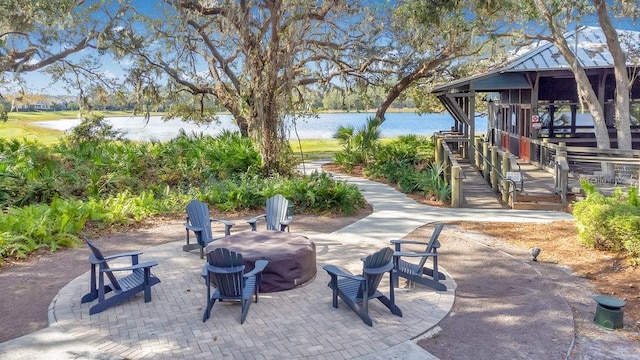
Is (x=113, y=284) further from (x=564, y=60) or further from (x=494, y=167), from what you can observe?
(x=564, y=60)

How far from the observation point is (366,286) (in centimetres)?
557

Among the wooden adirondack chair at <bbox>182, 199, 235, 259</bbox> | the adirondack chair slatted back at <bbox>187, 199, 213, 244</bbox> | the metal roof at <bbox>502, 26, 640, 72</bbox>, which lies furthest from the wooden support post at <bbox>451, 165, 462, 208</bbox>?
the adirondack chair slatted back at <bbox>187, 199, 213, 244</bbox>

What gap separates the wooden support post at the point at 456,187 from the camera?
12711mm

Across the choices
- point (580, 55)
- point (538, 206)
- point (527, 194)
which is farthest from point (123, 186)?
point (580, 55)

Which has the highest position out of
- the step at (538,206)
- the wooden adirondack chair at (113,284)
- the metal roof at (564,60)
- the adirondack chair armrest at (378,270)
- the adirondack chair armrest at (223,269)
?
the metal roof at (564,60)

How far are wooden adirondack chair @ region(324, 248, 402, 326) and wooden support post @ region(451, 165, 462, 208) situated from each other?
7348 millimetres

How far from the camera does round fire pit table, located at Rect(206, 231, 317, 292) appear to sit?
21.5 ft

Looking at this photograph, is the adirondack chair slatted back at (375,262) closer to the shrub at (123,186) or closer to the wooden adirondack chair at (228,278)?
the wooden adirondack chair at (228,278)

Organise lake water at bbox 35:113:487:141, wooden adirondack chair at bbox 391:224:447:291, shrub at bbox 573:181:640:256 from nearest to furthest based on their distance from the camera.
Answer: wooden adirondack chair at bbox 391:224:447:291
shrub at bbox 573:181:640:256
lake water at bbox 35:113:487:141

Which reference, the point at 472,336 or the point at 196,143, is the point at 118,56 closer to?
the point at 196,143

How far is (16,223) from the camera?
909 cm

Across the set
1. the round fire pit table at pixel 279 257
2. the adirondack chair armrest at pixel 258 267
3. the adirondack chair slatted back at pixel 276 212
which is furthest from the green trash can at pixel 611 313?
the adirondack chair slatted back at pixel 276 212

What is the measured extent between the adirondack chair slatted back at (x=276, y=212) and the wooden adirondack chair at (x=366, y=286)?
3000mm

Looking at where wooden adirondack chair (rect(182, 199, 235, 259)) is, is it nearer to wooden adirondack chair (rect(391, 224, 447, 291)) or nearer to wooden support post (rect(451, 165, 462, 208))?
wooden adirondack chair (rect(391, 224, 447, 291))
